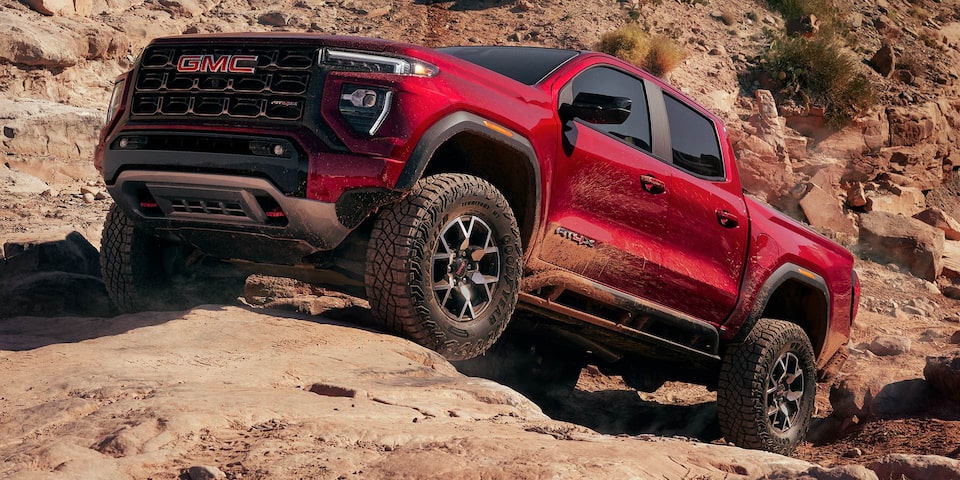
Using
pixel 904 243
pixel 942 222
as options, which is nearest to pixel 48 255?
pixel 904 243

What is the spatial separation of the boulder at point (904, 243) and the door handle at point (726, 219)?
1368cm

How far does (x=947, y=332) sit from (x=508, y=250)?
433 inches

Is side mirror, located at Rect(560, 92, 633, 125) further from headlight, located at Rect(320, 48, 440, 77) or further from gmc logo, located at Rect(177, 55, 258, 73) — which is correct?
gmc logo, located at Rect(177, 55, 258, 73)

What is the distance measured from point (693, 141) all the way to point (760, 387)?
1.63 metres

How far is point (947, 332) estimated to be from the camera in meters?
13.9

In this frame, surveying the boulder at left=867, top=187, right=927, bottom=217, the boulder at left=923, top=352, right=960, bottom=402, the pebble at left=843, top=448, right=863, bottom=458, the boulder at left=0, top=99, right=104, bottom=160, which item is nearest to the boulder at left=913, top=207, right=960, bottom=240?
the boulder at left=867, top=187, right=927, bottom=217

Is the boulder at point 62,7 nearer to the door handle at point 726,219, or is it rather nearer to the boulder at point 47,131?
the boulder at point 47,131

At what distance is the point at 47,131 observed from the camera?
11.8 m

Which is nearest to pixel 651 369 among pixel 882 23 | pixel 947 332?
pixel 947 332

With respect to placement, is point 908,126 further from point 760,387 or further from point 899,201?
point 760,387

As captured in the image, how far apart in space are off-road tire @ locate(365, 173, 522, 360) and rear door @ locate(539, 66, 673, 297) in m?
0.40

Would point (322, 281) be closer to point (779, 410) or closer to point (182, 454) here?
point (182, 454)

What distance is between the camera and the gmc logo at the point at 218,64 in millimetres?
4555

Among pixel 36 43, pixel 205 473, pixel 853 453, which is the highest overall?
pixel 205 473
